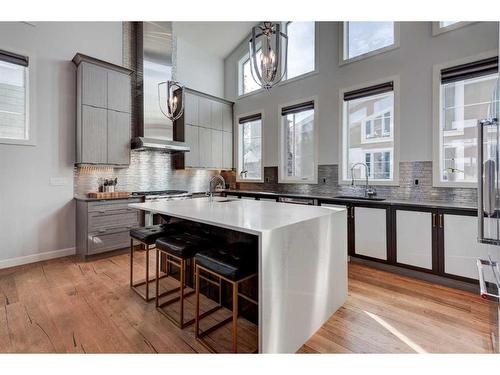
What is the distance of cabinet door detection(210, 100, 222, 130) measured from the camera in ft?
18.4

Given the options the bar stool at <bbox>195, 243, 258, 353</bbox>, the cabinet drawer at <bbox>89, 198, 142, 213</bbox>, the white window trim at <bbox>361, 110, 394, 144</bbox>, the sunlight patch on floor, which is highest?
the white window trim at <bbox>361, 110, 394, 144</bbox>

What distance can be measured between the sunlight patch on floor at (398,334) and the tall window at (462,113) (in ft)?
6.62

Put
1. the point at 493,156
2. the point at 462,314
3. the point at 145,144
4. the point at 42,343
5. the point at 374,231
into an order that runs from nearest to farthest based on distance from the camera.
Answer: the point at 493,156, the point at 42,343, the point at 462,314, the point at 374,231, the point at 145,144

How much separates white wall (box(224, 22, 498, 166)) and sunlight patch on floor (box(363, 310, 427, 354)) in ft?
7.23

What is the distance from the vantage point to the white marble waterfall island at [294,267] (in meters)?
1.46

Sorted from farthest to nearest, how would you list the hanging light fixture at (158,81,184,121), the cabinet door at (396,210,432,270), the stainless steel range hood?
1. the stainless steel range hood
2. the cabinet door at (396,210,432,270)
3. the hanging light fixture at (158,81,184,121)

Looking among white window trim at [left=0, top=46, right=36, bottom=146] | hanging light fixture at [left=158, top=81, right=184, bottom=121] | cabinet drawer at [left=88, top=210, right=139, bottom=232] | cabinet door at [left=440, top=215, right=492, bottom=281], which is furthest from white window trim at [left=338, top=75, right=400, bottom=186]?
white window trim at [left=0, top=46, right=36, bottom=146]

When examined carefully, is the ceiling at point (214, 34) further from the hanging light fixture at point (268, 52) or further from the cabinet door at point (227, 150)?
the hanging light fixture at point (268, 52)

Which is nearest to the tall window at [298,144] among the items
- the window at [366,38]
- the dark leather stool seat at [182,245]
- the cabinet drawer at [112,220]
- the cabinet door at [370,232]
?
the window at [366,38]

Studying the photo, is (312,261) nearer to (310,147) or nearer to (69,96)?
(310,147)

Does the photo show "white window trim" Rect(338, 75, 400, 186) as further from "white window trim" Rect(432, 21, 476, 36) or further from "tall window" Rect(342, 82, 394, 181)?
"white window trim" Rect(432, 21, 476, 36)
